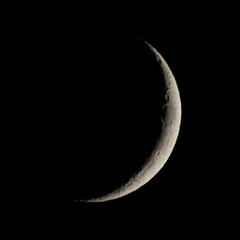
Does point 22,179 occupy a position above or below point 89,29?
below

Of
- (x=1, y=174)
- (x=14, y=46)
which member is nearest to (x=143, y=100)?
(x=14, y=46)

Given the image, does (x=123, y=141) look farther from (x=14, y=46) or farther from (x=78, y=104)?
(x=14, y=46)

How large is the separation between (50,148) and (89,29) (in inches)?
22.2

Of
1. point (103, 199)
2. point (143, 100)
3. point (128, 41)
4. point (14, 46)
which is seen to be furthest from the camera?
point (103, 199)

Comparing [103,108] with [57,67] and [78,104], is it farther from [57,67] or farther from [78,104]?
[57,67]

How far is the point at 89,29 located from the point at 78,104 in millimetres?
376

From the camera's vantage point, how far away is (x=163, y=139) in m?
1.72

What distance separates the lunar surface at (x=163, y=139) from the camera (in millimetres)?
1710

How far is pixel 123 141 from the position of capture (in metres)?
1.52

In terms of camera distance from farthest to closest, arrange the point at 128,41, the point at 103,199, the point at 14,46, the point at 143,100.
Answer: the point at 103,199 → the point at 128,41 → the point at 143,100 → the point at 14,46

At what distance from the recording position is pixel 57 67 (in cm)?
145

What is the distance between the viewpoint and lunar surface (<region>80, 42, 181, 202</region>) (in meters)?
1.71

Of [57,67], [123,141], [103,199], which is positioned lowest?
[103,199]

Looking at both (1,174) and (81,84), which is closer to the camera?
(81,84)
